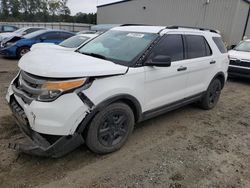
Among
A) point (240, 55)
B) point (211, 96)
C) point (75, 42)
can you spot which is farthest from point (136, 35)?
point (240, 55)

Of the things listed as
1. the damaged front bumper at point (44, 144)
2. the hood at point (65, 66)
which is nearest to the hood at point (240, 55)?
the hood at point (65, 66)

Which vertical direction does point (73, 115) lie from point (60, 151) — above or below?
above

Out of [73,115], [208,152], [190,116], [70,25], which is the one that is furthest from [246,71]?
[70,25]

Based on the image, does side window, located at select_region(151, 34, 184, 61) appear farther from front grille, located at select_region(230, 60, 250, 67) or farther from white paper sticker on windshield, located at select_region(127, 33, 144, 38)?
front grille, located at select_region(230, 60, 250, 67)

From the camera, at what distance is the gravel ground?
9.14ft

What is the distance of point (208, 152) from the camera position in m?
3.55

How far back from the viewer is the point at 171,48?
3.93 m

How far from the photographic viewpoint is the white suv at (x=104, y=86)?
2.66m

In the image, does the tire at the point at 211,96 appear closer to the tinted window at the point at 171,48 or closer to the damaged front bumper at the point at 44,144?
the tinted window at the point at 171,48

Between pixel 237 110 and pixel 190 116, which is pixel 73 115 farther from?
pixel 237 110

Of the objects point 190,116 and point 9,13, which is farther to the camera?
point 9,13

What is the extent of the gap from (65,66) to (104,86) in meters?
0.54

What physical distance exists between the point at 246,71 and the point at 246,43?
1828 millimetres

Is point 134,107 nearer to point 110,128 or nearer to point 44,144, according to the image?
point 110,128
